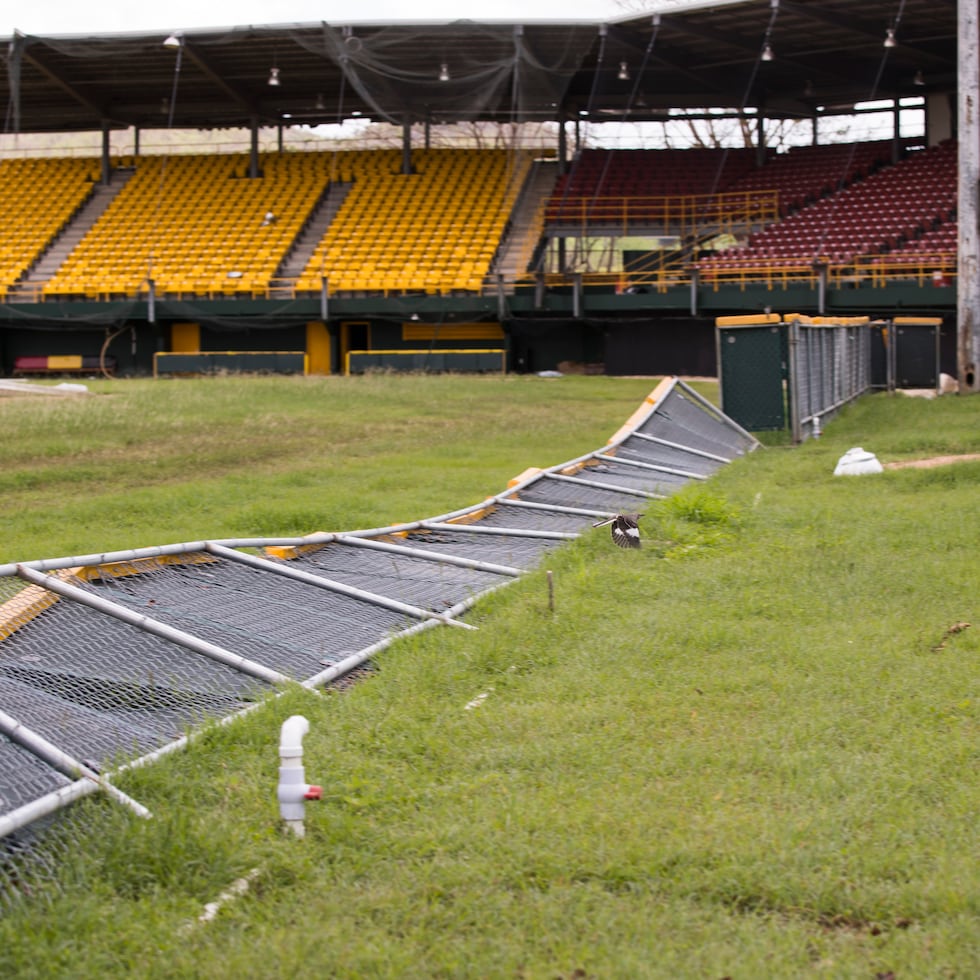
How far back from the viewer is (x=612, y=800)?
3961 millimetres

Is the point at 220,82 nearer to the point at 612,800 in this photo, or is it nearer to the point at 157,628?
the point at 157,628

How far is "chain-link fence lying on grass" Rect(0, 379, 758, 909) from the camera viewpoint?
3.97 meters

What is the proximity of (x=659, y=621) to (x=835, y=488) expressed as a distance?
5.66 metres

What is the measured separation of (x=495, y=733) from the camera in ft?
15.3

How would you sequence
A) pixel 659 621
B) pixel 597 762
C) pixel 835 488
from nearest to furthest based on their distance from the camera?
pixel 597 762
pixel 659 621
pixel 835 488

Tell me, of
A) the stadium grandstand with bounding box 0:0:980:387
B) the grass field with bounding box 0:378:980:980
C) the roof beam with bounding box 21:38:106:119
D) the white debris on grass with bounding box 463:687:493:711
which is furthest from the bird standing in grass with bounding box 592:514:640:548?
the roof beam with bounding box 21:38:106:119

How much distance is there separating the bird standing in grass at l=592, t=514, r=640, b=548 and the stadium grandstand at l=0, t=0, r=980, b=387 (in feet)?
72.9

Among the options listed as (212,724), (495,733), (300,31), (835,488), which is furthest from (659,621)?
(300,31)

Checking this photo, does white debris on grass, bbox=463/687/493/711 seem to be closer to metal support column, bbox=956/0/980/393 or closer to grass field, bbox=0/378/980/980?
grass field, bbox=0/378/980/980

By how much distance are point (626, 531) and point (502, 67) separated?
90.7 ft

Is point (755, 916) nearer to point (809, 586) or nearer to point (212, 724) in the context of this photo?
point (212, 724)

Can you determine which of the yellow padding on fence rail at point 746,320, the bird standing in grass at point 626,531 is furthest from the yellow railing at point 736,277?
the bird standing in grass at point 626,531

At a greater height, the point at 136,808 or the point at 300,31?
the point at 300,31

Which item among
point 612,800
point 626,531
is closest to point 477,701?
point 612,800
